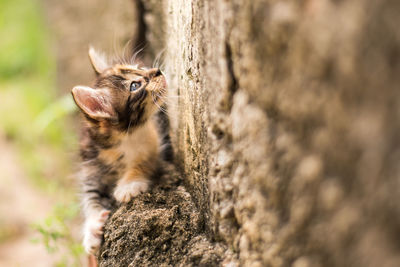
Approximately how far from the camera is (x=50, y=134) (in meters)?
6.00

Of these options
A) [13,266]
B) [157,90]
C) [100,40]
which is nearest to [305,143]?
[157,90]

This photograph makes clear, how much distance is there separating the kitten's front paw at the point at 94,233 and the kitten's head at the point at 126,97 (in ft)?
1.96

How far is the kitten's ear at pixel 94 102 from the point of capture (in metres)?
2.53

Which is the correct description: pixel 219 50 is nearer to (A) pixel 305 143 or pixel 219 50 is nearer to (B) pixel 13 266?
(A) pixel 305 143

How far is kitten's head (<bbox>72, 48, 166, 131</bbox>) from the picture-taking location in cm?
270

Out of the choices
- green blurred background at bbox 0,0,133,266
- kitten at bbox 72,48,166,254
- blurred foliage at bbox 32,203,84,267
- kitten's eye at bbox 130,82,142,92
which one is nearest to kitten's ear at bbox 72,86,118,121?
kitten at bbox 72,48,166,254

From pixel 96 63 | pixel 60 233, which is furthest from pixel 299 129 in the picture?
pixel 60 233

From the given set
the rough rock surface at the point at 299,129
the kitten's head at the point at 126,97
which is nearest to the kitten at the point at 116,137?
the kitten's head at the point at 126,97

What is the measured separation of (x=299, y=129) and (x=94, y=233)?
5.72ft

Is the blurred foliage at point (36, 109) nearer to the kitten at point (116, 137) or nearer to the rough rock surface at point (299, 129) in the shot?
the kitten at point (116, 137)

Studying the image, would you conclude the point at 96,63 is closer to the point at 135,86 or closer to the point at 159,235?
the point at 135,86

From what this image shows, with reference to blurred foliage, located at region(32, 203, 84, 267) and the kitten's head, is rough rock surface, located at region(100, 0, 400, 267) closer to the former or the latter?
the kitten's head

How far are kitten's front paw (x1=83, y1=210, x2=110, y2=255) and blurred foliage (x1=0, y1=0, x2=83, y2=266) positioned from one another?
0.77 meters

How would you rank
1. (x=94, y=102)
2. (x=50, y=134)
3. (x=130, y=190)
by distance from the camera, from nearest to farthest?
(x=130, y=190) < (x=94, y=102) < (x=50, y=134)
